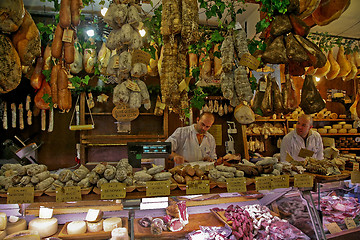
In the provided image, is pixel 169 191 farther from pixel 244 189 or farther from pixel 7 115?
pixel 7 115

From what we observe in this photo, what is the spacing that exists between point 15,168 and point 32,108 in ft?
16.0

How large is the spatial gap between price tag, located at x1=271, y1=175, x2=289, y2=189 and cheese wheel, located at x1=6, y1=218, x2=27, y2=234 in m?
2.49

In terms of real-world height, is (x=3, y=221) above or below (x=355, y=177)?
below

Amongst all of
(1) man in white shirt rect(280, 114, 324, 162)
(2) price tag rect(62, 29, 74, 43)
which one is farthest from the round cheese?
(1) man in white shirt rect(280, 114, 324, 162)

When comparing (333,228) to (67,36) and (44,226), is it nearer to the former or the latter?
(44,226)

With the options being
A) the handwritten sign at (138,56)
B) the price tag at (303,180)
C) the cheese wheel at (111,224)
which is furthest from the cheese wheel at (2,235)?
the price tag at (303,180)

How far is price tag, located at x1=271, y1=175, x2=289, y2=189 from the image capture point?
2340 mm

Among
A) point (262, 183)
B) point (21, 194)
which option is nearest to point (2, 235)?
point (21, 194)

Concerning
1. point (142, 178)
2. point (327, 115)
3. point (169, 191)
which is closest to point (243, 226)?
point (169, 191)

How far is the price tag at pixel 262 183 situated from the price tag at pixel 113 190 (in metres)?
1.20

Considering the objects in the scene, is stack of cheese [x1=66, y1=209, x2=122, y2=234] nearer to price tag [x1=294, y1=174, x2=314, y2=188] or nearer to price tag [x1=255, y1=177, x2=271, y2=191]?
price tag [x1=255, y1=177, x2=271, y2=191]

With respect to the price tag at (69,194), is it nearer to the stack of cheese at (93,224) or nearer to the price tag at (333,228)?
the stack of cheese at (93,224)

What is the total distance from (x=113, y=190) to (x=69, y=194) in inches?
13.2

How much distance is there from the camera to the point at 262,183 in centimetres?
→ 229
